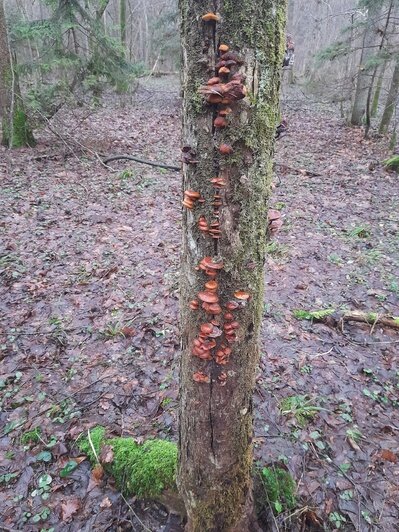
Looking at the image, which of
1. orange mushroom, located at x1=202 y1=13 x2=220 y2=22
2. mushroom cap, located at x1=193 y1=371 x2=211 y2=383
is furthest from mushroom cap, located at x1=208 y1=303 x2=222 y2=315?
orange mushroom, located at x1=202 y1=13 x2=220 y2=22

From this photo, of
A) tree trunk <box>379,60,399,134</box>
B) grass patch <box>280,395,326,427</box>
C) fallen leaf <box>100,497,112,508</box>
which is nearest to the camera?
fallen leaf <box>100,497,112,508</box>

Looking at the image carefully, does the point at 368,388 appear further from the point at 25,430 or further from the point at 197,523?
the point at 25,430

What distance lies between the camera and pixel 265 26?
1.34 m

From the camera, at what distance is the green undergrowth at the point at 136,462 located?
8.55ft

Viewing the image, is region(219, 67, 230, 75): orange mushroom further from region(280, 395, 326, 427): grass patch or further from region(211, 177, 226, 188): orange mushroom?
region(280, 395, 326, 427): grass patch

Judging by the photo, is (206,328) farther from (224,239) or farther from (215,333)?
(224,239)

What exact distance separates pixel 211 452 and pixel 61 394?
2.07 meters

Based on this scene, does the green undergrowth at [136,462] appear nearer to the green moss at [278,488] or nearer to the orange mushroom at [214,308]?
the green moss at [278,488]

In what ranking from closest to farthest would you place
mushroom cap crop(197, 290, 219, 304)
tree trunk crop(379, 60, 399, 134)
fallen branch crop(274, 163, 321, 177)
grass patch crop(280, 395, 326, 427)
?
mushroom cap crop(197, 290, 219, 304) → grass patch crop(280, 395, 326, 427) → fallen branch crop(274, 163, 321, 177) → tree trunk crop(379, 60, 399, 134)

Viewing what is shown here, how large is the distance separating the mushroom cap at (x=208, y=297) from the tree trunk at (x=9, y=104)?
353 inches

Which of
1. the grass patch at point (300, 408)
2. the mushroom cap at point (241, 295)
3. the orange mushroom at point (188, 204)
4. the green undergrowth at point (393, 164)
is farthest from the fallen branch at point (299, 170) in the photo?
the orange mushroom at point (188, 204)

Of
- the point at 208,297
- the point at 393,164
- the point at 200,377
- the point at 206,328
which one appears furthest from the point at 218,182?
the point at 393,164

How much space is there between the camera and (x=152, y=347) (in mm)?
4180

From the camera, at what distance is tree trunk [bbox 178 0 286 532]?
4.42 feet
